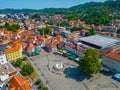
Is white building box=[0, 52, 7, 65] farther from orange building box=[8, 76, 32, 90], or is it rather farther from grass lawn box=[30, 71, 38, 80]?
orange building box=[8, 76, 32, 90]

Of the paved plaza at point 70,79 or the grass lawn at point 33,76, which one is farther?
the grass lawn at point 33,76

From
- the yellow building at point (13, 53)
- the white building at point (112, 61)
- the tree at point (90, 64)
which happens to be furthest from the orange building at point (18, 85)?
the white building at point (112, 61)

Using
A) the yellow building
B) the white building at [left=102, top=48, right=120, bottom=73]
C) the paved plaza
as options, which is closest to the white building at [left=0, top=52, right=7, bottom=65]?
the yellow building

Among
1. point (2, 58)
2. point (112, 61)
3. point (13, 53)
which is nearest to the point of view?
point (112, 61)

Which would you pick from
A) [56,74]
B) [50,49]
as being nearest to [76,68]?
[56,74]

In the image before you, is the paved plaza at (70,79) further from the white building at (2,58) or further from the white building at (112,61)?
the white building at (2,58)

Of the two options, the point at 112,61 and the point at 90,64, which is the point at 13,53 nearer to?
the point at 90,64

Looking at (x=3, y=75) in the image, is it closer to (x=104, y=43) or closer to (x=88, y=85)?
(x=88, y=85)

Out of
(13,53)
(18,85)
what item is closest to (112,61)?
(18,85)
